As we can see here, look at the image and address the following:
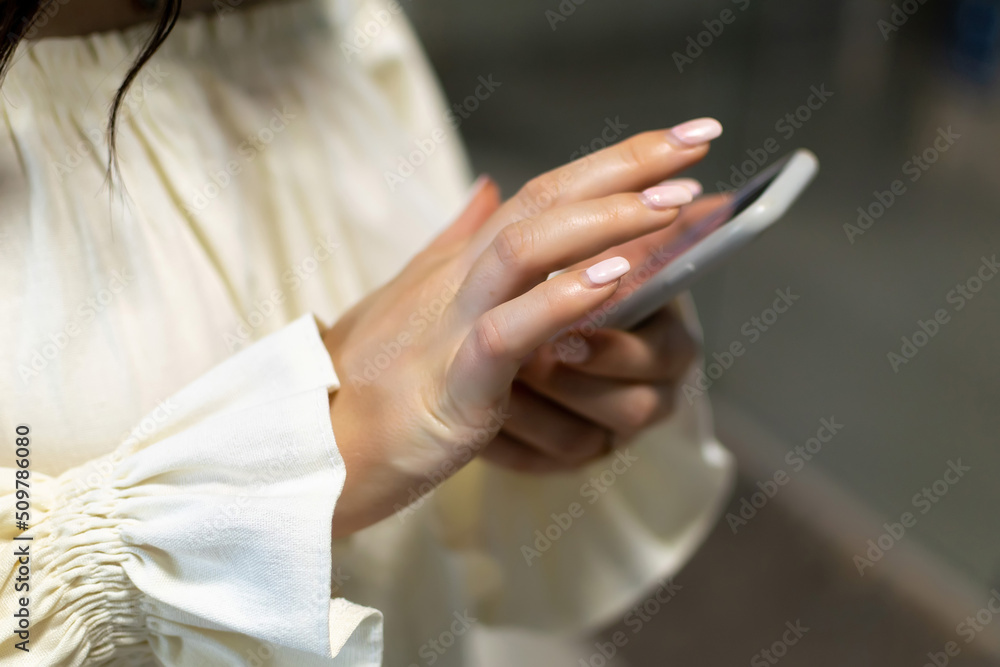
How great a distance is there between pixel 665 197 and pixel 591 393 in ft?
0.40

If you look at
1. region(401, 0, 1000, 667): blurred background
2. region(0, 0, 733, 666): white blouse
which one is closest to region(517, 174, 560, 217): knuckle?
region(0, 0, 733, 666): white blouse

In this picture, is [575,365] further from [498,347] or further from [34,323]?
[34,323]

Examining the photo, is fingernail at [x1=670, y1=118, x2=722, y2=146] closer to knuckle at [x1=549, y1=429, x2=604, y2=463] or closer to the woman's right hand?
the woman's right hand

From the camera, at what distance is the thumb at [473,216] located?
0.41 m

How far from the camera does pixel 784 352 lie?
908 mm

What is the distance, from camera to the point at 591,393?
394 millimetres

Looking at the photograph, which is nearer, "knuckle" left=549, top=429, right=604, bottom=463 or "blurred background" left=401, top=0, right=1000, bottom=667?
"knuckle" left=549, top=429, right=604, bottom=463

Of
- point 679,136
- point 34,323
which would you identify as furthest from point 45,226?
point 679,136

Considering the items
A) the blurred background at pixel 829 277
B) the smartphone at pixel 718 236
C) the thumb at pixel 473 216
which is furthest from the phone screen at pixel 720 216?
the blurred background at pixel 829 277

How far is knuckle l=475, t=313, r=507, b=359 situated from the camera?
279mm

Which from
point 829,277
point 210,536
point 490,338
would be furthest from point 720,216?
point 829,277

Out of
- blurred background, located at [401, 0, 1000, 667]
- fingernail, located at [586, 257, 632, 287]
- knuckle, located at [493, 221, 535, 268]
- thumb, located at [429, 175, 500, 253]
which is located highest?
knuckle, located at [493, 221, 535, 268]

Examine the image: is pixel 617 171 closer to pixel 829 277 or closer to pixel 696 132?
pixel 696 132

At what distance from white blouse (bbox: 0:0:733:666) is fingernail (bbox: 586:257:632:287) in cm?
12
